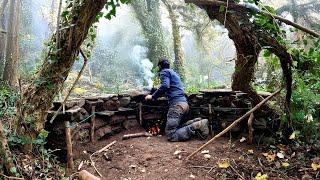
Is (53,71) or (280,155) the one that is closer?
(53,71)

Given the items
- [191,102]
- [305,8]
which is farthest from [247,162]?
[305,8]

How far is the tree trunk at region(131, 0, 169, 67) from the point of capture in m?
13.1

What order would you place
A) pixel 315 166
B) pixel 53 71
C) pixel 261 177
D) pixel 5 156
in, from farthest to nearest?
1. pixel 315 166
2. pixel 261 177
3. pixel 53 71
4. pixel 5 156

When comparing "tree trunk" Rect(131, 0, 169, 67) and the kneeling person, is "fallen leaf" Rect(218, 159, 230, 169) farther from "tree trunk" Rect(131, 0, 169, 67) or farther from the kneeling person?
"tree trunk" Rect(131, 0, 169, 67)

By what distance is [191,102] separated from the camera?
25.3 feet

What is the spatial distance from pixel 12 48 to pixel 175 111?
5837mm

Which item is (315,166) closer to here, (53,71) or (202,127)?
(202,127)

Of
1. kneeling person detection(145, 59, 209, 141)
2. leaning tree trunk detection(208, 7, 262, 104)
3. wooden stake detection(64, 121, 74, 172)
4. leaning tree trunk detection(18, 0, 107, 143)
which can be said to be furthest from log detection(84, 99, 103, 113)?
leaning tree trunk detection(208, 7, 262, 104)

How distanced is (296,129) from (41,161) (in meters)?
4.33

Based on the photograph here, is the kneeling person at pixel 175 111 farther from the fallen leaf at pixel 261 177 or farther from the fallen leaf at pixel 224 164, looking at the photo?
the fallen leaf at pixel 261 177

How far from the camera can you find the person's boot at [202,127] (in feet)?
22.8

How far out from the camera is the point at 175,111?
7109 mm

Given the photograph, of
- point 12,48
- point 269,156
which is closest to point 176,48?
point 12,48

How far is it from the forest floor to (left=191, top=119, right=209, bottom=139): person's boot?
26cm
